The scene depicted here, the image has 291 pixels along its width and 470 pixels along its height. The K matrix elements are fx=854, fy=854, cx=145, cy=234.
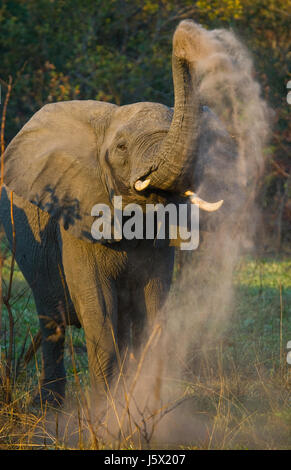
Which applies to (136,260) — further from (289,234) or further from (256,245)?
(289,234)

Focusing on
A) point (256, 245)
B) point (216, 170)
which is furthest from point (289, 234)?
Result: point (216, 170)

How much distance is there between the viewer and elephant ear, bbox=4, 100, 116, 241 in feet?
17.0

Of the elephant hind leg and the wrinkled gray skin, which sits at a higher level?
the wrinkled gray skin

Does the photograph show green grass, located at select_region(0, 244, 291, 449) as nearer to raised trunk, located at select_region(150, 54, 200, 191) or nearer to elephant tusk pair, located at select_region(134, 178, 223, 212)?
elephant tusk pair, located at select_region(134, 178, 223, 212)

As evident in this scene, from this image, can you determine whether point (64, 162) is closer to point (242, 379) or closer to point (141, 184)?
point (141, 184)

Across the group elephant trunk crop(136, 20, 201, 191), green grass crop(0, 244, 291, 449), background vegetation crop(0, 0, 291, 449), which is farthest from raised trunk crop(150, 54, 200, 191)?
background vegetation crop(0, 0, 291, 449)

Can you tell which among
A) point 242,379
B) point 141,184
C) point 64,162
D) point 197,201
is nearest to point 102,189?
point 64,162

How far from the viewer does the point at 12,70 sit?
50.9 ft

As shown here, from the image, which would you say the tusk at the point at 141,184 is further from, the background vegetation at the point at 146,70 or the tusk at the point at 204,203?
the background vegetation at the point at 146,70

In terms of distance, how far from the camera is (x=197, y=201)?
177 inches

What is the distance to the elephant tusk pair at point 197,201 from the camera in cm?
444

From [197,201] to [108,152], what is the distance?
0.79 m

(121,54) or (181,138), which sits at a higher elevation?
(121,54)

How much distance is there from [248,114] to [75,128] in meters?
3.48
